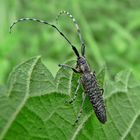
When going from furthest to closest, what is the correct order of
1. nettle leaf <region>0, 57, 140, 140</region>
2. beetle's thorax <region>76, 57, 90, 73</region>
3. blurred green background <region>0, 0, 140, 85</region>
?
blurred green background <region>0, 0, 140, 85</region> < beetle's thorax <region>76, 57, 90, 73</region> < nettle leaf <region>0, 57, 140, 140</region>

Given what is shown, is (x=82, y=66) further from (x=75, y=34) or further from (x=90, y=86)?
(x=75, y=34)

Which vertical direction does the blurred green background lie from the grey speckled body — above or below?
above

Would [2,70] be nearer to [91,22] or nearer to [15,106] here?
[91,22]

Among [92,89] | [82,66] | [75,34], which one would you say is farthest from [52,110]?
[75,34]

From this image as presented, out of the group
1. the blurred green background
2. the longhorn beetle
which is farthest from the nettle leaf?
the blurred green background

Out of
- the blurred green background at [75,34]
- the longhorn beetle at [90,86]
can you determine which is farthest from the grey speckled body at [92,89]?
the blurred green background at [75,34]

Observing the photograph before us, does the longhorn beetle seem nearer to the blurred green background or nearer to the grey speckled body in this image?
the grey speckled body

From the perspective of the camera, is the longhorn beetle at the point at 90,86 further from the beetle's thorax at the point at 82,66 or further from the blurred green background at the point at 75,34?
the blurred green background at the point at 75,34

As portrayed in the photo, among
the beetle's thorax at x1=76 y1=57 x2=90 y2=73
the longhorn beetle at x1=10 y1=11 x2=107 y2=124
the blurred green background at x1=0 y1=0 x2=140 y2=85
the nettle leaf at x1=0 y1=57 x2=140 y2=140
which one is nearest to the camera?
the nettle leaf at x1=0 y1=57 x2=140 y2=140
